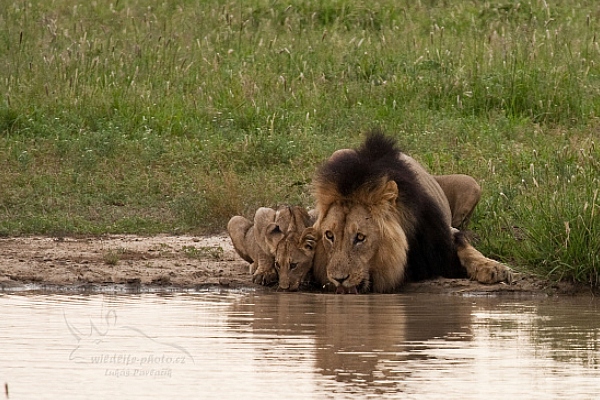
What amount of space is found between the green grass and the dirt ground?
0.27m

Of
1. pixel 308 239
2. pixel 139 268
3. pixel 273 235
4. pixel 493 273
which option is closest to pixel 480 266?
pixel 493 273

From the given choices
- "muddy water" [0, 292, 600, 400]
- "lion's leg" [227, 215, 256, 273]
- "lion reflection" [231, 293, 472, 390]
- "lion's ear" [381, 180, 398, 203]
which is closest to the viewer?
"muddy water" [0, 292, 600, 400]

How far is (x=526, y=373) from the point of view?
237 inches

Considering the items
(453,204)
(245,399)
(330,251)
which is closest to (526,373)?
(245,399)

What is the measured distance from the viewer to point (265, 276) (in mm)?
9070

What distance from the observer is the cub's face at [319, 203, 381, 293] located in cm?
844

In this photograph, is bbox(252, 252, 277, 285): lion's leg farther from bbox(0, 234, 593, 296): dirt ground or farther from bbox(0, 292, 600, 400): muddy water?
bbox(0, 292, 600, 400): muddy water

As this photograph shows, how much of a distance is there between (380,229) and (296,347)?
6.75 ft

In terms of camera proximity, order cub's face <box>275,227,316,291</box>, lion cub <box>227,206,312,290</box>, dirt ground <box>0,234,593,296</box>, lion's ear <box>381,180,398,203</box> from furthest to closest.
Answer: dirt ground <box>0,234,593,296</box> < lion cub <box>227,206,312,290</box> < cub's face <box>275,227,316,291</box> < lion's ear <box>381,180,398,203</box>

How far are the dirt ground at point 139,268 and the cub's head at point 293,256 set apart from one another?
348 mm

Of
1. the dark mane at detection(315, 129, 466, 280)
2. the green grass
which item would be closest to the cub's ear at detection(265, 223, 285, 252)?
the dark mane at detection(315, 129, 466, 280)

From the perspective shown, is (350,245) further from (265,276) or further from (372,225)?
(265,276)

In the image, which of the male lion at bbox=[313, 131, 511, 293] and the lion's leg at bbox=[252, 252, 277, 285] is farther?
the lion's leg at bbox=[252, 252, 277, 285]
